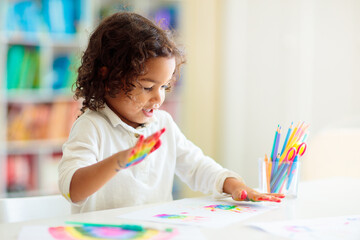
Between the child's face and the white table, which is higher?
the child's face

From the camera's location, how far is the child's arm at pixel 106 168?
0.83 m

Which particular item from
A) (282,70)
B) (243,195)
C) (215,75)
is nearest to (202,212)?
(243,195)

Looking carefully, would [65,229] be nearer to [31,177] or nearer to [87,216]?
[87,216]

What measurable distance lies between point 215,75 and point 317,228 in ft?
8.17

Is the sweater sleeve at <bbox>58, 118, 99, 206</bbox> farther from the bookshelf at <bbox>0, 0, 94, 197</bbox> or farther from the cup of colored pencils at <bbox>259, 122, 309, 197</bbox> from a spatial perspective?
the bookshelf at <bbox>0, 0, 94, 197</bbox>

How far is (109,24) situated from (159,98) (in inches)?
8.3

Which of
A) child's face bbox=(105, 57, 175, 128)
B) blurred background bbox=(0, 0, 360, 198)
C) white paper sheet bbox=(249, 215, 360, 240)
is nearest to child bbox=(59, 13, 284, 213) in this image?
child's face bbox=(105, 57, 175, 128)

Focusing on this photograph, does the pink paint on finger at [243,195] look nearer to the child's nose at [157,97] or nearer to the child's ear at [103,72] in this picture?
the child's nose at [157,97]

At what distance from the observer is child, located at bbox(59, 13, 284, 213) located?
1112 millimetres

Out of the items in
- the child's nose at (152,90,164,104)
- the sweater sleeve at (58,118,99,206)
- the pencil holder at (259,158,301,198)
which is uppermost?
the child's nose at (152,90,164,104)

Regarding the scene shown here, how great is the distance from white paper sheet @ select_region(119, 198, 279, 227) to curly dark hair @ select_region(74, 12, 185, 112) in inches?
11.5

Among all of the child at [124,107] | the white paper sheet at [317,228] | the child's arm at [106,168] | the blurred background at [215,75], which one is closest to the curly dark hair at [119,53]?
the child at [124,107]

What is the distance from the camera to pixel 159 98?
3.74 ft

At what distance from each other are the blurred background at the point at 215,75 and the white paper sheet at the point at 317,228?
1.50 metres
